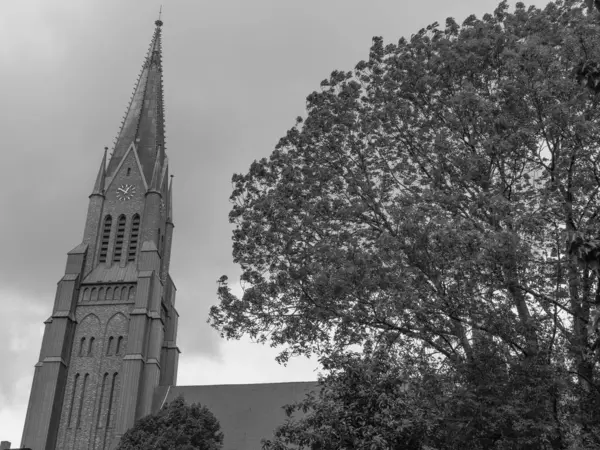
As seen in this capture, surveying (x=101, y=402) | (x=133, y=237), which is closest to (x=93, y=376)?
(x=101, y=402)

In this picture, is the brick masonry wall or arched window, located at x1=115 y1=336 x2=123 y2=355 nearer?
the brick masonry wall

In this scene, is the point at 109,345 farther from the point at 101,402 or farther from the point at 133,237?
the point at 133,237

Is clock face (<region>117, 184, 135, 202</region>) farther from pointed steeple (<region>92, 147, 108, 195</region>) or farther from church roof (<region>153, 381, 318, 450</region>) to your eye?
church roof (<region>153, 381, 318, 450</region>)

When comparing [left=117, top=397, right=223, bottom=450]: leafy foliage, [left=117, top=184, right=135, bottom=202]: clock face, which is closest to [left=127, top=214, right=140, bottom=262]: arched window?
[left=117, top=184, right=135, bottom=202]: clock face

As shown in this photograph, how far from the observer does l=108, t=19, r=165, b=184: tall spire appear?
5447cm

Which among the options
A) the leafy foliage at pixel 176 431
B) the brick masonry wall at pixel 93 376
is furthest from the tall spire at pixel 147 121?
the leafy foliage at pixel 176 431

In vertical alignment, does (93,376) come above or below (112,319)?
below

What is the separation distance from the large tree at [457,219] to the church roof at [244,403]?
28456mm

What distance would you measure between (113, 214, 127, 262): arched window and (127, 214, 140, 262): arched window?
560 mm

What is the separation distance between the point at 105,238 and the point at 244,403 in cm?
1557

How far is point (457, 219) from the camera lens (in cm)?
1192

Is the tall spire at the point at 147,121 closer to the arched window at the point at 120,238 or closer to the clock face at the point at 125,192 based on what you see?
the clock face at the point at 125,192

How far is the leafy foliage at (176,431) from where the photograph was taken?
29.8m

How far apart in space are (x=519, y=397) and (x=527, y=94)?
529 centimetres
